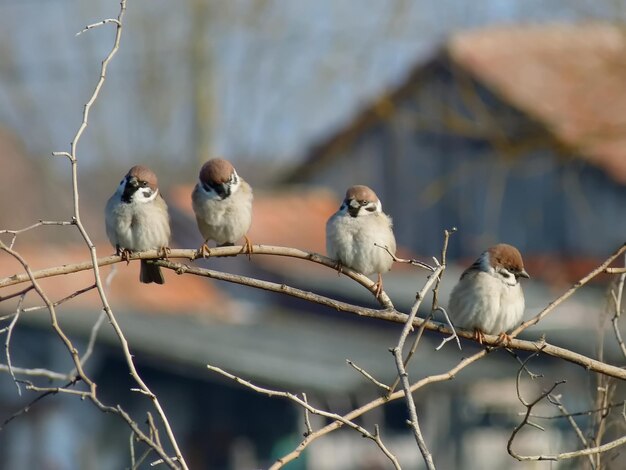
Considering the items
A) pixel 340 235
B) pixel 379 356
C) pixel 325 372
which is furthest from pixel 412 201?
pixel 340 235

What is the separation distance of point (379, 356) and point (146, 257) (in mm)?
11189

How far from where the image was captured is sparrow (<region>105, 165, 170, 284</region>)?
505 cm

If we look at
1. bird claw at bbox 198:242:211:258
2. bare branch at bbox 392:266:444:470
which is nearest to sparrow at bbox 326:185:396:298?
bird claw at bbox 198:242:211:258

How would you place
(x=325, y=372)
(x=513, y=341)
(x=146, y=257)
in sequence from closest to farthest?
(x=513, y=341) < (x=146, y=257) < (x=325, y=372)

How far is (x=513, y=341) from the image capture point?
3.70 meters

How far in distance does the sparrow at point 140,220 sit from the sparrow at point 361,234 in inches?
25.8

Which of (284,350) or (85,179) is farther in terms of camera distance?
(85,179)

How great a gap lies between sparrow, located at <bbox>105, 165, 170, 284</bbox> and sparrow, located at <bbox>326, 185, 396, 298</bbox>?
656mm

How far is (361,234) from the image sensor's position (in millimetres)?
5188

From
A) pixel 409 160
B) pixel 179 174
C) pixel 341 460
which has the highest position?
pixel 179 174

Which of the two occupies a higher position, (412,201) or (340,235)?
(412,201)

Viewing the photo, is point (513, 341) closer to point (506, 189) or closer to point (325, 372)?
point (325, 372)

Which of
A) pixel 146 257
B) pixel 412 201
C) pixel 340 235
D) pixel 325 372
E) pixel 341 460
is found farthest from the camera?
pixel 412 201

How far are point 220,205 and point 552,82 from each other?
Result: 14.9m
